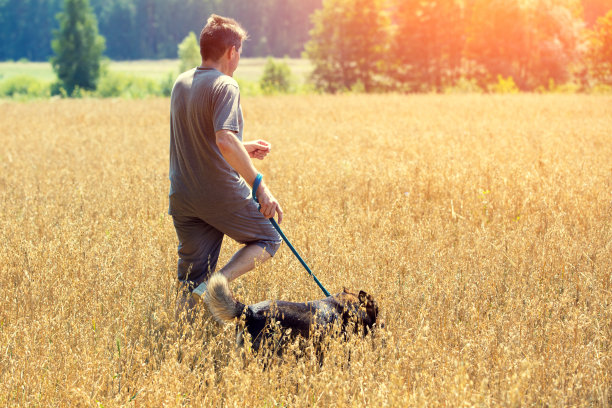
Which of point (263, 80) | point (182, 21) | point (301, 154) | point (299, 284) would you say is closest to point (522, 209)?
point (299, 284)

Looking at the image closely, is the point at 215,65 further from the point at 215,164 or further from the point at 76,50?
the point at 76,50

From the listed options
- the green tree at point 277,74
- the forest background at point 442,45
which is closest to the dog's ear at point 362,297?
the forest background at point 442,45

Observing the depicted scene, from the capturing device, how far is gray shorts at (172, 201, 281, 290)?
136 inches

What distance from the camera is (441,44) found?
3750 centimetres

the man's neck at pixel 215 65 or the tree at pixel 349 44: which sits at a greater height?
the tree at pixel 349 44

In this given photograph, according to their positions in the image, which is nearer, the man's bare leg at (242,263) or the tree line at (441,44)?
the man's bare leg at (242,263)

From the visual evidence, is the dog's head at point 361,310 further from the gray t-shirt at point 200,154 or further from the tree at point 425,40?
the tree at point 425,40

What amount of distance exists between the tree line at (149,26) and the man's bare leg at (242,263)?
10169 cm

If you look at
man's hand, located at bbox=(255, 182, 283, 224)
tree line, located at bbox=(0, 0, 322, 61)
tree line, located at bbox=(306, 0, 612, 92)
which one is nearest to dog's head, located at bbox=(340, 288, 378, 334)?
man's hand, located at bbox=(255, 182, 283, 224)

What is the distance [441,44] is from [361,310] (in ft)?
123

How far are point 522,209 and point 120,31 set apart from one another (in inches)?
4473

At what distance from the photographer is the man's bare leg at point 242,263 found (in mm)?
3407

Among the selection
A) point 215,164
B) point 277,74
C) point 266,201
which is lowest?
point 266,201

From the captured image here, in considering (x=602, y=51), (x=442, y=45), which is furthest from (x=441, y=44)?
(x=602, y=51)
